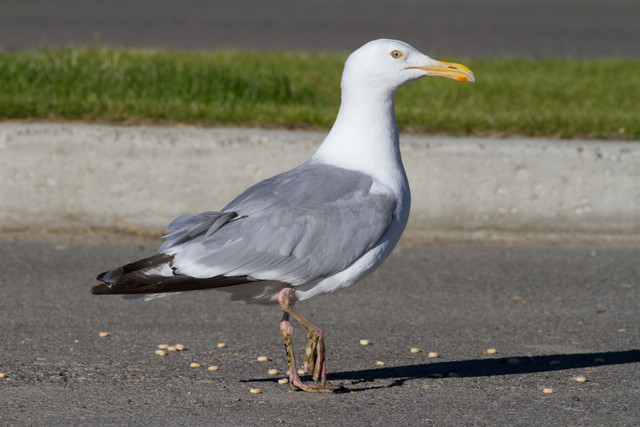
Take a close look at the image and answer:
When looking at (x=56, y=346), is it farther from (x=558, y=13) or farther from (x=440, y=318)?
(x=558, y=13)

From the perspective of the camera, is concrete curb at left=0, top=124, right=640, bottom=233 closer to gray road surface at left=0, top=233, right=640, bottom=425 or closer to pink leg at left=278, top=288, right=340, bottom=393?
gray road surface at left=0, top=233, right=640, bottom=425

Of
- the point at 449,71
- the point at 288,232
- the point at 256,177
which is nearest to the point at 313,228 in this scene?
the point at 288,232

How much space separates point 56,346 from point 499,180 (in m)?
3.07

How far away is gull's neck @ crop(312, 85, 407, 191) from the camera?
12.2 ft

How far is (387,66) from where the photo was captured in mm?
3758

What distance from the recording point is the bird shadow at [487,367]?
152 inches

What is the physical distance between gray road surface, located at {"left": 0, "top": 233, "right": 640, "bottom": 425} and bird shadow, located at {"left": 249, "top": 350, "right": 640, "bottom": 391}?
0.5 inches

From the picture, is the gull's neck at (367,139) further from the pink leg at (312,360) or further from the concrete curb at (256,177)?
the concrete curb at (256,177)

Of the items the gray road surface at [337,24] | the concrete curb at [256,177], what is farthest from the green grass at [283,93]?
the gray road surface at [337,24]

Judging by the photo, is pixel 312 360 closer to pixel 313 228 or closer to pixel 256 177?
pixel 313 228

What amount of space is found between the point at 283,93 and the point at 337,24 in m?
5.93

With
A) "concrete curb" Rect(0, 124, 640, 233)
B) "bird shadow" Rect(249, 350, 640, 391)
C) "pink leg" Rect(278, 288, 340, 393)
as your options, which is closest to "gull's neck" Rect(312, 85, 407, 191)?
"pink leg" Rect(278, 288, 340, 393)

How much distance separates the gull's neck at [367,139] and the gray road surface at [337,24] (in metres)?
6.79

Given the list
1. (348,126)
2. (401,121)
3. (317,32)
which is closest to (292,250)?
(348,126)
